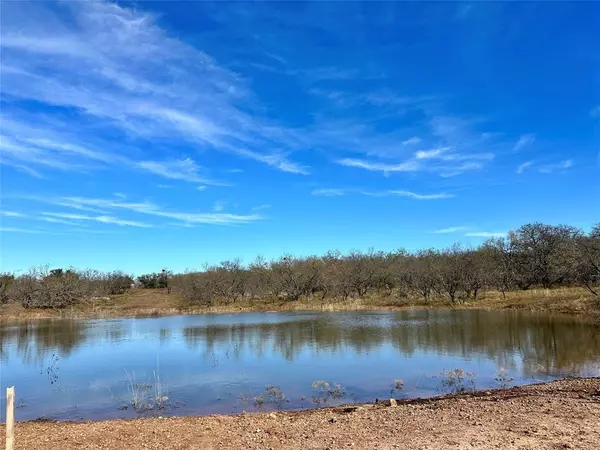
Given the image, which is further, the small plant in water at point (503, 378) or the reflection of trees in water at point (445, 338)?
the reflection of trees in water at point (445, 338)

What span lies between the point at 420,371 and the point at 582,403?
694 cm

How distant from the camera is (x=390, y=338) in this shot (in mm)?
23484

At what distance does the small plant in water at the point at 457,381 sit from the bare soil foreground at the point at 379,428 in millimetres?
2312

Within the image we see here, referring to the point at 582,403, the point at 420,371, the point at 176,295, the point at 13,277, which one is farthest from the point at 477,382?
the point at 13,277

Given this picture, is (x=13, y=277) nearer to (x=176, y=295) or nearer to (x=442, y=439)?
(x=176, y=295)

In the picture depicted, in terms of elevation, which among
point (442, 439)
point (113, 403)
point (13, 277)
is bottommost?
point (113, 403)

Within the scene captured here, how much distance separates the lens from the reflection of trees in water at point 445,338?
18.0m

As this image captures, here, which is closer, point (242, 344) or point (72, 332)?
point (242, 344)

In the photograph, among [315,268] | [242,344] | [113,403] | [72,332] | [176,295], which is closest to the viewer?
[113,403]

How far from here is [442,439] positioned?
7.08 meters

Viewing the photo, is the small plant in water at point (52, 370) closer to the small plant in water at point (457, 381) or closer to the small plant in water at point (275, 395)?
the small plant in water at point (275, 395)

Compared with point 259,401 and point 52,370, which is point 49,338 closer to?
point 52,370

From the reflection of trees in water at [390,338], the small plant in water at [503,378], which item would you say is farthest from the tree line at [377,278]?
the small plant in water at [503,378]

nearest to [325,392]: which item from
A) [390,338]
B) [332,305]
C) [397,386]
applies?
[397,386]
